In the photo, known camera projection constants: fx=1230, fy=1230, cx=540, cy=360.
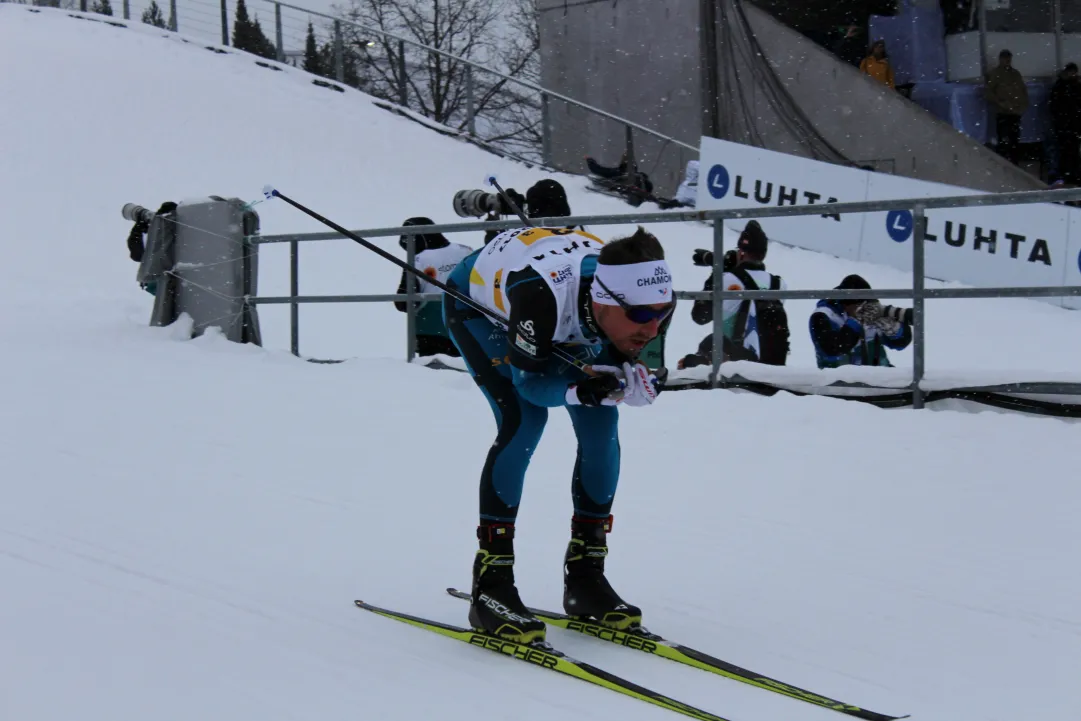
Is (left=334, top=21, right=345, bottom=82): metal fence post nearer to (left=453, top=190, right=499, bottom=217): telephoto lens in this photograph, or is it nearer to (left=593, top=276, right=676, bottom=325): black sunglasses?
(left=453, top=190, right=499, bottom=217): telephoto lens

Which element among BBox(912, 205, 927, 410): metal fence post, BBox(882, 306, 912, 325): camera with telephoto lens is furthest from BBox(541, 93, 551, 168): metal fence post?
BBox(912, 205, 927, 410): metal fence post

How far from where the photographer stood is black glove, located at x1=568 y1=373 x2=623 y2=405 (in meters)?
3.71

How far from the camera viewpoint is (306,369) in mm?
9609

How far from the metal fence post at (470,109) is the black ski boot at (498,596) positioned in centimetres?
1791

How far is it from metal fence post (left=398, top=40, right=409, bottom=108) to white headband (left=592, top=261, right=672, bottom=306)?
19503 mm

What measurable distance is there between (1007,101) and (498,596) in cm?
1461

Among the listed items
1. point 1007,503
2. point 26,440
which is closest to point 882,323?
point 1007,503

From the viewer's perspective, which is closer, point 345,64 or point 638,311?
Result: point 638,311

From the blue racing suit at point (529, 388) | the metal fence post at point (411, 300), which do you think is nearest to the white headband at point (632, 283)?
the blue racing suit at point (529, 388)

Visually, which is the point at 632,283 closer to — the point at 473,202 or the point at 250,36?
the point at 473,202

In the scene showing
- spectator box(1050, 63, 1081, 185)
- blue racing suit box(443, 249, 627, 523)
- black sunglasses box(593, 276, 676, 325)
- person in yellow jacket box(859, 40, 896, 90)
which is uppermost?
person in yellow jacket box(859, 40, 896, 90)

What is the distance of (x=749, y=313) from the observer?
7.61 meters

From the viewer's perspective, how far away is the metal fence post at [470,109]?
21.4m

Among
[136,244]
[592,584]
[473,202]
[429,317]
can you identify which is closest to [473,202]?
[473,202]
